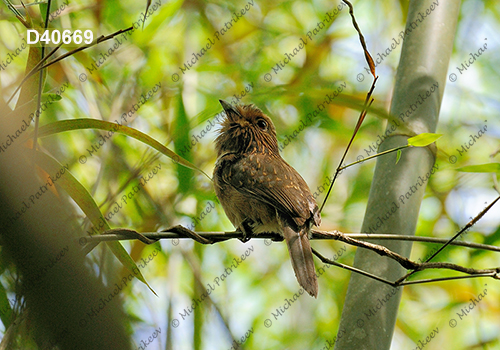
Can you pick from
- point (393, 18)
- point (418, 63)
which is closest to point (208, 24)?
point (393, 18)

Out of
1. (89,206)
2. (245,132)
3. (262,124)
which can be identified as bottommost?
(89,206)

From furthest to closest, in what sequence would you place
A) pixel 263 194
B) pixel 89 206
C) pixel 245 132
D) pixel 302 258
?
1. pixel 245 132
2. pixel 263 194
3. pixel 302 258
4. pixel 89 206

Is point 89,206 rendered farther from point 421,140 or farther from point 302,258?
point 421,140

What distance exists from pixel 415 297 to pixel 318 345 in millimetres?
928

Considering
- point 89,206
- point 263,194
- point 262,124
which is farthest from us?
point 262,124

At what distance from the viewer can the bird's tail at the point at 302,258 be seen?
172cm

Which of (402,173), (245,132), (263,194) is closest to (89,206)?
(263,194)

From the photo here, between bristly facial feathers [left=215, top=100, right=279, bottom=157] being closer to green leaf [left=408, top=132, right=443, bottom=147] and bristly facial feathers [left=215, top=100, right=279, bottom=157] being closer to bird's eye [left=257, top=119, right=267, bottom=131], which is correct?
bird's eye [left=257, top=119, right=267, bottom=131]

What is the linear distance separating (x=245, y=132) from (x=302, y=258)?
49.6 inches

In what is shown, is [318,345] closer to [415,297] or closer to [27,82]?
[415,297]

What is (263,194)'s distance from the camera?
87.7 inches

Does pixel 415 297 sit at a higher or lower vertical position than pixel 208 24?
lower

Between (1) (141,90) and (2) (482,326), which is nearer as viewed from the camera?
(1) (141,90)

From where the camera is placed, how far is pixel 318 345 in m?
3.44
